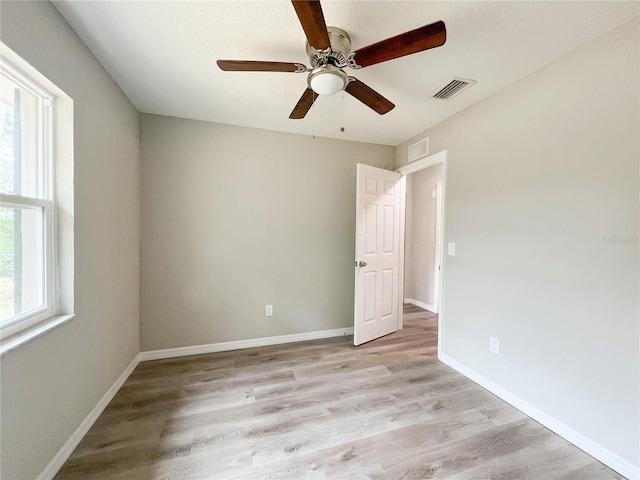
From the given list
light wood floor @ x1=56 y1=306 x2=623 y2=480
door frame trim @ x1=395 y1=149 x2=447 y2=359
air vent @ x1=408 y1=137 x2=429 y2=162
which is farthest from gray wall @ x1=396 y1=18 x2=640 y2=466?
air vent @ x1=408 y1=137 x2=429 y2=162

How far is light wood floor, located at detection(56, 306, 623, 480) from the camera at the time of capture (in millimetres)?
1382

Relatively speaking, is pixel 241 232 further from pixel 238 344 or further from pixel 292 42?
pixel 292 42

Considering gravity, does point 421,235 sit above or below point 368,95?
below

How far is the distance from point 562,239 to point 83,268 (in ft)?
10.1

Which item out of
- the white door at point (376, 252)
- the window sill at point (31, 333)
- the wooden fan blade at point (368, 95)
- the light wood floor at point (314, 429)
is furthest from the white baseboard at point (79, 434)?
the wooden fan blade at point (368, 95)

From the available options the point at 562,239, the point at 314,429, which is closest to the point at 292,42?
the point at 562,239

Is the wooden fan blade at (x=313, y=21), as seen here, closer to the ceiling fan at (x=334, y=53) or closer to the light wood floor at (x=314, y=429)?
the ceiling fan at (x=334, y=53)

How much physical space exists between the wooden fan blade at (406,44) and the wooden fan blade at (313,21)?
0.67 feet

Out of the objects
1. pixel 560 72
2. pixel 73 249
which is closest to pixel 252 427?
pixel 73 249

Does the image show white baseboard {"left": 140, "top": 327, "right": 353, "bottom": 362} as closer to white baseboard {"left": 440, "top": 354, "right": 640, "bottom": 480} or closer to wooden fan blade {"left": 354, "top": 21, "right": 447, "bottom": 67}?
white baseboard {"left": 440, "top": 354, "right": 640, "bottom": 480}

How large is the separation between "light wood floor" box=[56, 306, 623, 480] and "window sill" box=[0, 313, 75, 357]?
789 mm

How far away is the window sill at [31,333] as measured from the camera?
1074mm

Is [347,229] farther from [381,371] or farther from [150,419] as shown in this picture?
[150,419]

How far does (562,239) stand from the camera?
1650 millimetres
